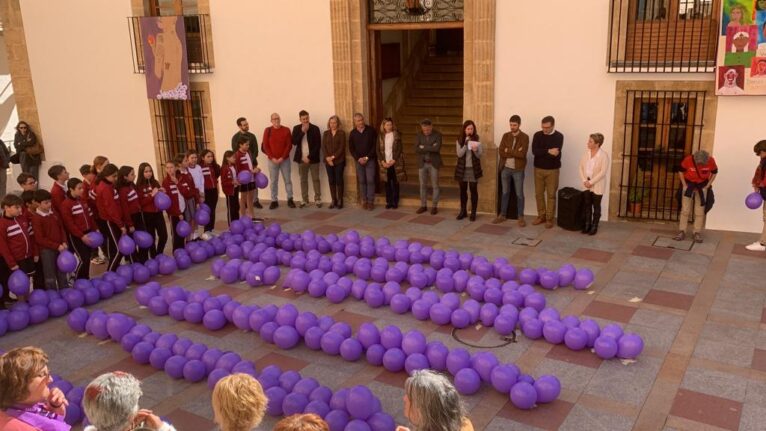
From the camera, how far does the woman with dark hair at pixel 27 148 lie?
14.1 metres

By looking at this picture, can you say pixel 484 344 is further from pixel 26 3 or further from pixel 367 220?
pixel 26 3

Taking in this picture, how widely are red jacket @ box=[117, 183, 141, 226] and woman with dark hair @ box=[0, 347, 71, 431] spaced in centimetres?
523

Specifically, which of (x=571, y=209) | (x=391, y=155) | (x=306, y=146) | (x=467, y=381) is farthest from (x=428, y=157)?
(x=467, y=381)

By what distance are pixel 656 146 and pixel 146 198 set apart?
7.24 m

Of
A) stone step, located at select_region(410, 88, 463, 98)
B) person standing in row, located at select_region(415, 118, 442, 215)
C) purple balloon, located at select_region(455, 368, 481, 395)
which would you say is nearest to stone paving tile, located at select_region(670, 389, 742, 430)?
purple balloon, located at select_region(455, 368, 481, 395)

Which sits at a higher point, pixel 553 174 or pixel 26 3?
pixel 26 3

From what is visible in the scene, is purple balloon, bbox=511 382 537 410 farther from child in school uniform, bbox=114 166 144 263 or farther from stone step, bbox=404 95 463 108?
stone step, bbox=404 95 463 108

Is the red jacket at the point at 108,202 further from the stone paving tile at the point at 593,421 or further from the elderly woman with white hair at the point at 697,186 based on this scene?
the elderly woman with white hair at the point at 697,186

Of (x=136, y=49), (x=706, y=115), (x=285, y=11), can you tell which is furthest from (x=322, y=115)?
(x=706, y=115)

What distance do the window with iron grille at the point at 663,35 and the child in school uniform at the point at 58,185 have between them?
7442 millimetres

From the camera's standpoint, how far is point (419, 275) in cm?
765

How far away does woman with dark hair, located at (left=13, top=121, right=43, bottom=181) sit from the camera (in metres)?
14.1

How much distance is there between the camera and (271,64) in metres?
12.0

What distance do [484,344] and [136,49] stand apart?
9.90 m
